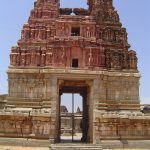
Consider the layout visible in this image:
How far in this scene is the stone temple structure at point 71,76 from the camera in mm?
21922

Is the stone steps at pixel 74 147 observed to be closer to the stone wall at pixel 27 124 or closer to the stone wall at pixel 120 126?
the stone wall at pixel 120 126

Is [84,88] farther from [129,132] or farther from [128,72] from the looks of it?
[129,132]

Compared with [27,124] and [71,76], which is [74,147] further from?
[71,76]

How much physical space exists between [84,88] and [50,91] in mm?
6337

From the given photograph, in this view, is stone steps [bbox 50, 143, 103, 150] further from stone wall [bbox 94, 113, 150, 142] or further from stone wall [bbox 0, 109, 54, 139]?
stone wall [bbox 0, 109, 54, 139]

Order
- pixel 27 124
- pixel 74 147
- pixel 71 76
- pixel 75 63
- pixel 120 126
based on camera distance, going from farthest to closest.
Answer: pixel 75 63
pixel 71 76
pixel 120 126
pixel 27 124
pixel 74 147

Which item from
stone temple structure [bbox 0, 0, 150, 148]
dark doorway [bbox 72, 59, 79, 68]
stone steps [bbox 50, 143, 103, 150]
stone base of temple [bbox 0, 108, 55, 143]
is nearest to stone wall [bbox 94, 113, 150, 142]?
stone temple structure [bbox 0, 0, 150, 148]

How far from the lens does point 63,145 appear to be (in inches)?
851

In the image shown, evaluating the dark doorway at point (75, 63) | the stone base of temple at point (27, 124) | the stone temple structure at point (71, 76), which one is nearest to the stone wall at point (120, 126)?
the stone temple structure at point (71, 76)

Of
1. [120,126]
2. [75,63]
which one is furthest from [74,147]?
[75,63]

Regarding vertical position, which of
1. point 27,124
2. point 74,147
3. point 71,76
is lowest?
point 74,147

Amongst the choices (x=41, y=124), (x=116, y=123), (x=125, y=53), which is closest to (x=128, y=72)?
(x=125, y=53)

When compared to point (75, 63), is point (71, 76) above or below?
below

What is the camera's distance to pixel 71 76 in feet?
74.9
